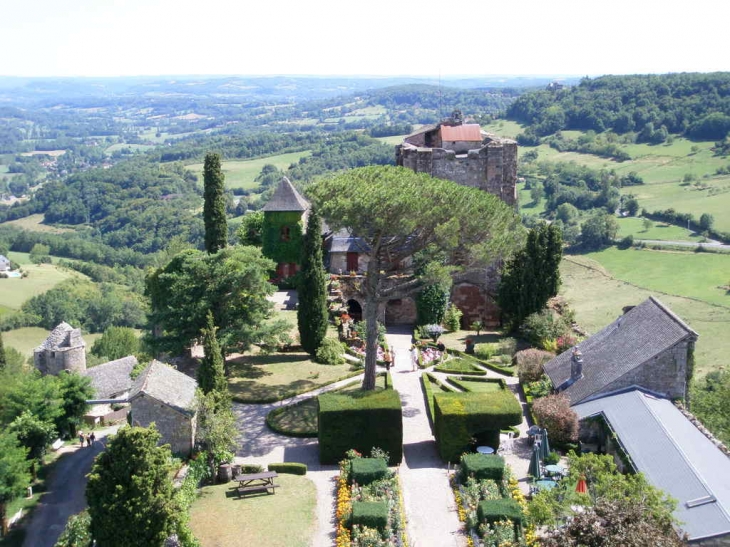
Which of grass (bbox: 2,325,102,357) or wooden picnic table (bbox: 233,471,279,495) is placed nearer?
wooden picnic table (bbox: 233,471,279,495)

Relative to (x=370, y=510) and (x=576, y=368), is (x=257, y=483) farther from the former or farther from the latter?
(x=576, y=368)

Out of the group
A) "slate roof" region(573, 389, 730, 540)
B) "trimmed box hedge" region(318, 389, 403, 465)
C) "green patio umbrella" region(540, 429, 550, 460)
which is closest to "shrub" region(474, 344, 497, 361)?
"slate roof" region(573, 389, 730, 540)

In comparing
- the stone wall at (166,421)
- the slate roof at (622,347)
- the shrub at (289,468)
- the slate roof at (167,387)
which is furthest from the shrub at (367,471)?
the slate roof at (622,347)

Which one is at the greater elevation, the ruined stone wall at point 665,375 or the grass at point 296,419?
the ruined stone wall at point 665,375

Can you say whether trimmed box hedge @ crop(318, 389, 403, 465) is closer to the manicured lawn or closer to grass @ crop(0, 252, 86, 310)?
the manicured lawn

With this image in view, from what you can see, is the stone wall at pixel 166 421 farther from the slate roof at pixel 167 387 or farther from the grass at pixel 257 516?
the grass at pixel 257 516

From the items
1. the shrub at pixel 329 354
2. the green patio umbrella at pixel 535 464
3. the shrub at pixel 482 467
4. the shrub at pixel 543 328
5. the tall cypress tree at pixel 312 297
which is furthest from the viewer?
the shrub at pixel 543 328

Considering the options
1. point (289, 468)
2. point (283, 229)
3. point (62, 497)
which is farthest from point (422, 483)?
point (283, 229)
